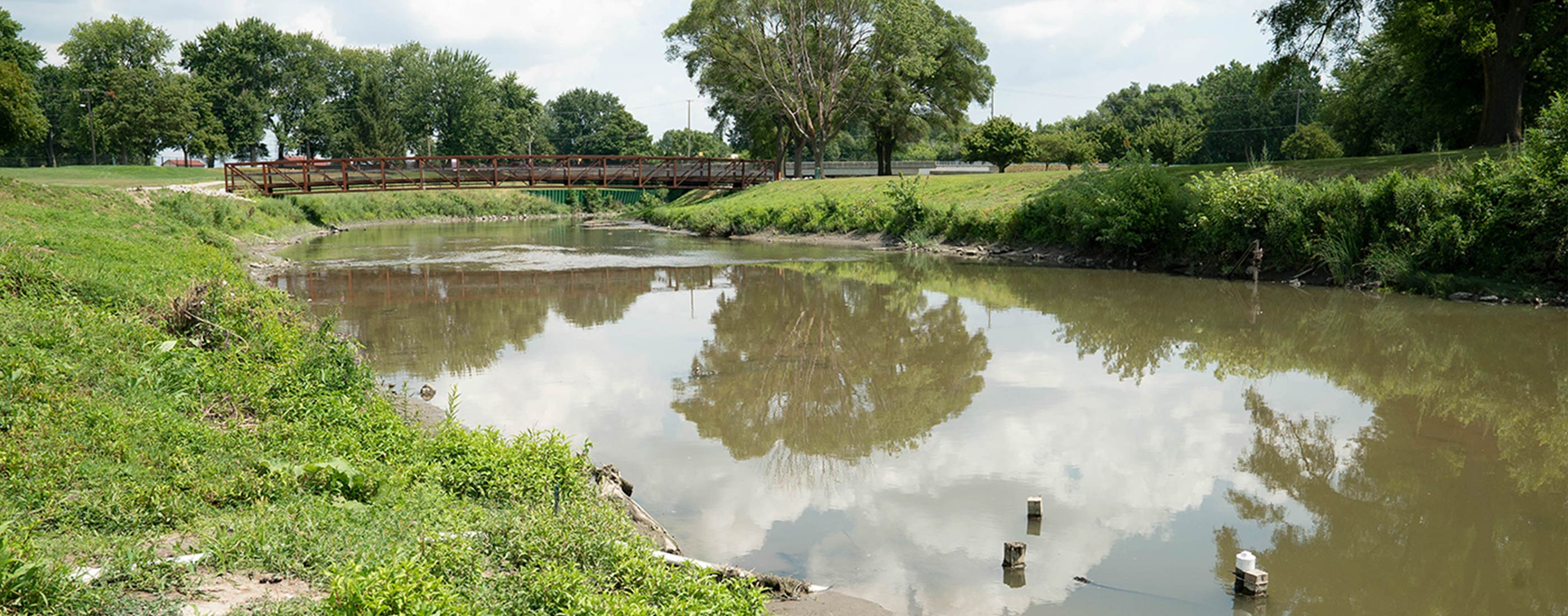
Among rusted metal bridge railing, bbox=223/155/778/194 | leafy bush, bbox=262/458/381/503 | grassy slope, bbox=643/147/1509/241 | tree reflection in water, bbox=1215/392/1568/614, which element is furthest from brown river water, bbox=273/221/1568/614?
rusted metal bridge railing, bbox=223/155/778/194

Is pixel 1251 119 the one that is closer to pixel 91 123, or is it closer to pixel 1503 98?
pixel 1503 98

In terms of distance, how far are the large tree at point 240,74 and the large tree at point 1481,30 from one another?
7348cm

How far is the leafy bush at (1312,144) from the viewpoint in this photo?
188ft

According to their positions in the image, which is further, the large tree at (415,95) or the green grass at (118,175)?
the large tree at (415,95)

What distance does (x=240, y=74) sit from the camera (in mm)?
80562

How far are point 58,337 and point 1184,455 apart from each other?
9.96m

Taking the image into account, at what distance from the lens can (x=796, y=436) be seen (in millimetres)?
9812

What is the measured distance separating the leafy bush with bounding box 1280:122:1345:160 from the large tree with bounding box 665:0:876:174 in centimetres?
2757

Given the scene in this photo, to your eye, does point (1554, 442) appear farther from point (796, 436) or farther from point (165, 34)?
point (165, 34)

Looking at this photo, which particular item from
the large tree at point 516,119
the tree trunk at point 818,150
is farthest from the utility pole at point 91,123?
the tree trunk at point 818,150

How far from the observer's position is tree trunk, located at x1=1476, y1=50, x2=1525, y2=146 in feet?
85.2

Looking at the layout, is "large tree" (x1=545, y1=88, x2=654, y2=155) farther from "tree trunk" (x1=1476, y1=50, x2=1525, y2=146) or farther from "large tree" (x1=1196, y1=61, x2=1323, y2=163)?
"tree trunk" (x1=1476, y1=50, x2=1525, y2=146)

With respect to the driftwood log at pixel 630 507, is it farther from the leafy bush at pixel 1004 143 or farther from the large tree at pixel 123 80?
the large tree at pixel 123 80

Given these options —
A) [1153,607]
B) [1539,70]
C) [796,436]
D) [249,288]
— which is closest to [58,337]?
[249,288]
